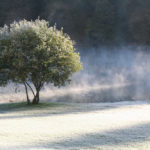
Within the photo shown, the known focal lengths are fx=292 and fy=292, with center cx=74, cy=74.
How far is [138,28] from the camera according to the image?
66688 mm

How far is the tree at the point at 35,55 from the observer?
18.6 m

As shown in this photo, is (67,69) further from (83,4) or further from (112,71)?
(83,4)

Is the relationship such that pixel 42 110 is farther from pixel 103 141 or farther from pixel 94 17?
pixel 94 17

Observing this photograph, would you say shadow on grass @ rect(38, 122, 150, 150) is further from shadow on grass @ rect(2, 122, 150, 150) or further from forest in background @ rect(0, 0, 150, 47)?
forest in background @ rect(0, 0, 150, 47)

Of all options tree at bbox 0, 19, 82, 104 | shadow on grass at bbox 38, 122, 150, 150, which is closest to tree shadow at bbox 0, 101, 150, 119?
tree at bbox 0, 19, 82, 104

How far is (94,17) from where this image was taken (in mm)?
67188

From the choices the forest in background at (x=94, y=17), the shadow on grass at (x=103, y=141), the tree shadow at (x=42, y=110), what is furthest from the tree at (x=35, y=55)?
the forest in background at (x=94, y=17)

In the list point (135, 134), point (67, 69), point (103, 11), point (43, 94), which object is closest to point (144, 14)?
point (103, 11)

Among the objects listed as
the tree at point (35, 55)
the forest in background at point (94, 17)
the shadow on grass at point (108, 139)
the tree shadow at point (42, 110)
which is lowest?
the shadow on grass at point (108, 139)

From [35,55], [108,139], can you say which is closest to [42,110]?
[35,55]

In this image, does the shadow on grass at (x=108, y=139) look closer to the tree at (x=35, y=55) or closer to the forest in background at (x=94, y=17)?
the tree at (x=35, y=55)

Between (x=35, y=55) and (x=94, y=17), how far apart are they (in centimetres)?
5030

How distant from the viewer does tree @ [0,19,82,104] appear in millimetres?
18562

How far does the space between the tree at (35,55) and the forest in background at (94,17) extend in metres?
46.6
